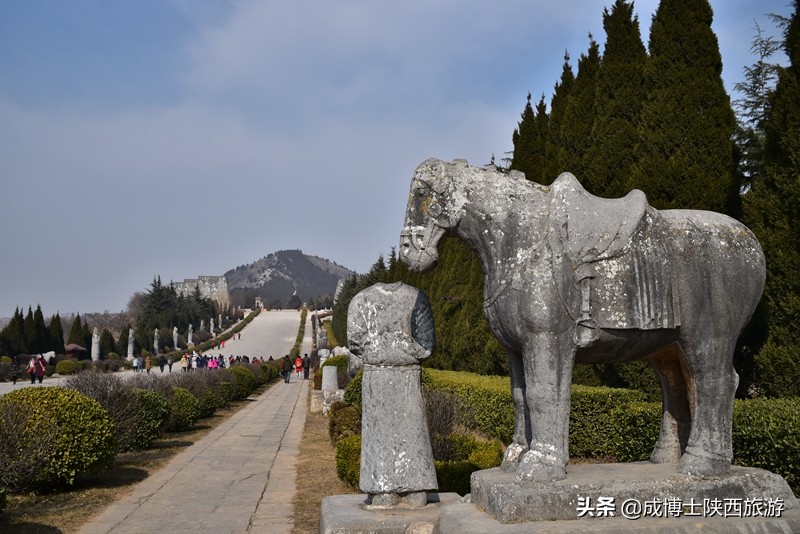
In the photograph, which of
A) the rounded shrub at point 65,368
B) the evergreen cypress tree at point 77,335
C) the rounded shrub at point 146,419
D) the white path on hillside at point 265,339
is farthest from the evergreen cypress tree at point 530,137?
the evergreen cypress tree at point 77,335

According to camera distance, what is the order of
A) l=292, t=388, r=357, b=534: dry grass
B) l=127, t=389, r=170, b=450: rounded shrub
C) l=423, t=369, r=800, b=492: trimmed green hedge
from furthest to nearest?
l=127, t=389, r=170, b=450: rounded shrub < l=292, t=388, r=357, b=534: dry grass < l=423, t=369, r=800, b=492: trimmed green hedge

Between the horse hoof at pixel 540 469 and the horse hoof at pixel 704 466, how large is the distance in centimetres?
83

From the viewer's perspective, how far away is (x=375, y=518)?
16.2 feet

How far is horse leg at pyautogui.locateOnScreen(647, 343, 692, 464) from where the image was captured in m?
4.80

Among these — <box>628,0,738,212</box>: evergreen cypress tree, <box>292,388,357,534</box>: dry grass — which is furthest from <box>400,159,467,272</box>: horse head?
<box>628,0,738,212</box>: evergreen cypress tree

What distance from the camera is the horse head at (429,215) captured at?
4.45m

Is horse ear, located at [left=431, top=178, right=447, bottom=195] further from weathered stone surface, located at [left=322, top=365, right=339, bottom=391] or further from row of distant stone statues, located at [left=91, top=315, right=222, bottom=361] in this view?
row of distant stone statues, located at [left=91, top=315, right=222, bottom=361]

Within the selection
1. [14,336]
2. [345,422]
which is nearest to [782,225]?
[345,422]

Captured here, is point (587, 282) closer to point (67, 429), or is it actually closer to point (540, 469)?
point (540, 469)

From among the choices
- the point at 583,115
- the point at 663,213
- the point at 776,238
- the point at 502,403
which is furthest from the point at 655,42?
the point at 663,213

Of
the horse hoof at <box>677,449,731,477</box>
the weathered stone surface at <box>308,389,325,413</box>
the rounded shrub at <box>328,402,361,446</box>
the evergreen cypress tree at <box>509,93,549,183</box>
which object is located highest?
the evergreen cypress tree at <box>509,93,549,183</box>

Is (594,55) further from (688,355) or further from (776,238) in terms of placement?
(688,355)

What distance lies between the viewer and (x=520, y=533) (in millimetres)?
3787

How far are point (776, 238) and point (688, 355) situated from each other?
6195 millimetres
